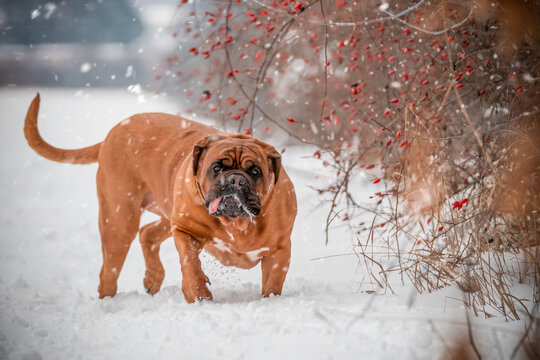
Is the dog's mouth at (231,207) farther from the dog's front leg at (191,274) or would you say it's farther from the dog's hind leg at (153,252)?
the dog's hind leg at (153,252)

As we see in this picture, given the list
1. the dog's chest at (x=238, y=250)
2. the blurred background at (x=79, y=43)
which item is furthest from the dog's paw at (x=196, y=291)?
the blurred background at (x=79, y=43)

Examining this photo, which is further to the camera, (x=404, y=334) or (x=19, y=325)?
(x=19, y=325)

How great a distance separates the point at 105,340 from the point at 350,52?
3.27 m

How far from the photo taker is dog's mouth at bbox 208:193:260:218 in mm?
2439

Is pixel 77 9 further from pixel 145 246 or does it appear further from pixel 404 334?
pixel 404 334

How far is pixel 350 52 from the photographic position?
411cm

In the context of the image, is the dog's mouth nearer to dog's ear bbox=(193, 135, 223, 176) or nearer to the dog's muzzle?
the dog's muzzle

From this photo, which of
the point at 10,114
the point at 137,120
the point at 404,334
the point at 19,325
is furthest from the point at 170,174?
the point at 10,114

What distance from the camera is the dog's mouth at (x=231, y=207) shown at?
2439 mm

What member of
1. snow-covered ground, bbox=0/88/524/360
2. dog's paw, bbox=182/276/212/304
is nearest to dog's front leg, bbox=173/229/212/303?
dog's paw, bbox=182/276/212/304

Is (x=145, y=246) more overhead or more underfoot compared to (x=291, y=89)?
more underfoot

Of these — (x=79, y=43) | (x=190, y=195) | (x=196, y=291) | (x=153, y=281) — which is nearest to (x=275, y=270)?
(x=196, y=291)

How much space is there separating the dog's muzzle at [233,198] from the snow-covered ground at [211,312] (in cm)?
51

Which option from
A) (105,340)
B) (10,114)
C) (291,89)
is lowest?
(105,340)
